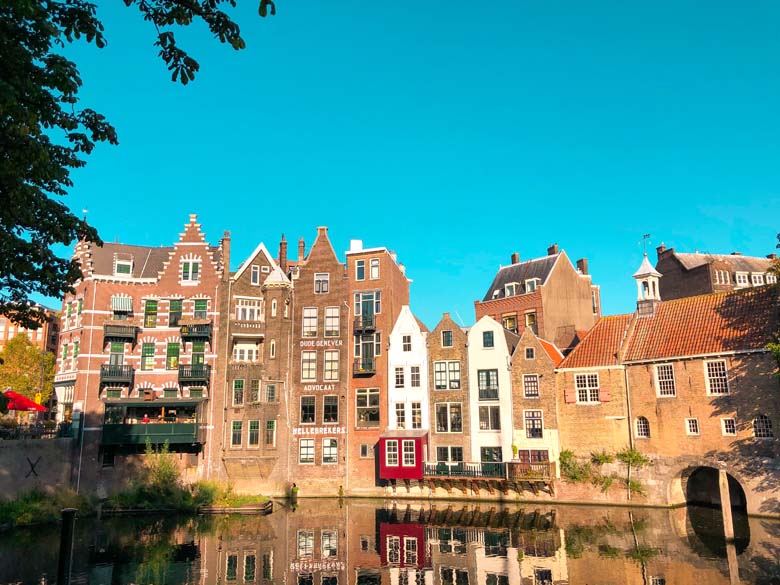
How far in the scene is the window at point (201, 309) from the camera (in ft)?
170

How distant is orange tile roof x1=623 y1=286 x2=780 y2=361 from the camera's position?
41125 millimetres

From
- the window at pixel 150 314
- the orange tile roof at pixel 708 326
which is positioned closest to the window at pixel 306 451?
the window at pixel 150 314

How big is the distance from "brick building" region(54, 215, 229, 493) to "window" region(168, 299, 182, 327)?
0.08m

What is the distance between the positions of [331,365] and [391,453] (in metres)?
9.04

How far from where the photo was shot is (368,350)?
2117 inches

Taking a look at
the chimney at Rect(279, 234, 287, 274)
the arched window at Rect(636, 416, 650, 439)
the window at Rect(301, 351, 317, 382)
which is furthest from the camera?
the chimney at Rect(279, 234, 287, 274)

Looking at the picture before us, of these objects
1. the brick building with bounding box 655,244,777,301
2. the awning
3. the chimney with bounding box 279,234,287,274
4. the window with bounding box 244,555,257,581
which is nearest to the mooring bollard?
the window with bounding box 244,555,257,581

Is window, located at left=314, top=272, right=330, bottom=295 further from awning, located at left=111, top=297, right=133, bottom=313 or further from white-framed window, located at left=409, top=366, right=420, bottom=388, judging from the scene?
awning, located at left=111, top=297, right=133, bottom=313

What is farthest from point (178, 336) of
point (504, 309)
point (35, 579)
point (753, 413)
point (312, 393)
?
point (753, 413)

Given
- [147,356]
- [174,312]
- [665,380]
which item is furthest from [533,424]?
[147,356]

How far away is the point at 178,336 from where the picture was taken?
51.4 meters

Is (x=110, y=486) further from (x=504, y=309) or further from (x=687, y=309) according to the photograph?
(x=687, y=309)

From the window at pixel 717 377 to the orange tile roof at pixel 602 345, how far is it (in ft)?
21.2

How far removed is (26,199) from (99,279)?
39.6 metres
